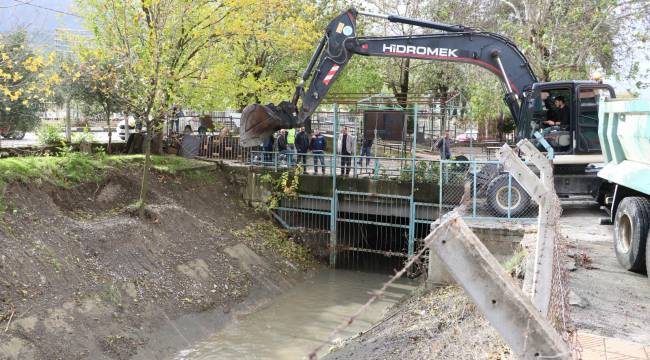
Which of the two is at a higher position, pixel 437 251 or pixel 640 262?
pixel 437 251

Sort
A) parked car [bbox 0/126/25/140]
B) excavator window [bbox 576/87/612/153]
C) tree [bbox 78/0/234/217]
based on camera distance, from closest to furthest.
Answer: excavator window [bbox 576/87/612/153], tree [bbox 78/0/234/217], parked car [bbox 0/126/25/140]

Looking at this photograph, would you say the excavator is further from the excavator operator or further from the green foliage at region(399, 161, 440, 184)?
the green foliage at region(399, 161, 440, 184)

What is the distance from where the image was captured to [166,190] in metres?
16.5

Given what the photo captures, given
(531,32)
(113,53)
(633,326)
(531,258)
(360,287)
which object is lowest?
(360,287)

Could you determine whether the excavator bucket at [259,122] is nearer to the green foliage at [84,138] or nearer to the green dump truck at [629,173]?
the green foliage at [84,138]

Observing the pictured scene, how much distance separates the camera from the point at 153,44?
43.8ft

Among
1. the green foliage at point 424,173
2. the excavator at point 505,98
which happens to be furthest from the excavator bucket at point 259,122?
the green foliage at point 424,173

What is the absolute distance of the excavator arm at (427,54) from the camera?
13773mm

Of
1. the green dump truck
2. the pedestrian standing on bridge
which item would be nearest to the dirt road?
the green dump truck

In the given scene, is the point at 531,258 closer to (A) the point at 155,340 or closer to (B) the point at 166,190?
(A) the point at 155,340

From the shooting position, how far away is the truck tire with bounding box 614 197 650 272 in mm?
7930

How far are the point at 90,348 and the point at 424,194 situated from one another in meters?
9.72

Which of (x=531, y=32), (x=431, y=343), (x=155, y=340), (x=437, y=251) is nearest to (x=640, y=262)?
(x=431, y=343)

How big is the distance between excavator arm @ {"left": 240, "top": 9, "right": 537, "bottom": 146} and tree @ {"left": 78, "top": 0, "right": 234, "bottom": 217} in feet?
7.25
